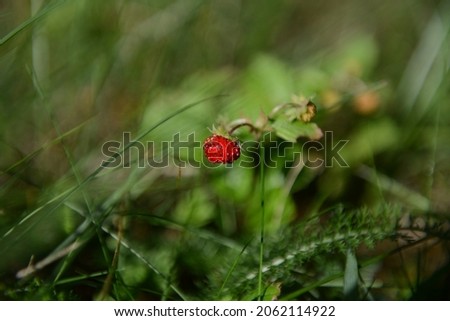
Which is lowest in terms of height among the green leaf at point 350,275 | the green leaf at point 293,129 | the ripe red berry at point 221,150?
the green leaf at point 350,275

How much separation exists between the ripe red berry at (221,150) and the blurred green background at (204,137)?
0.23 feet

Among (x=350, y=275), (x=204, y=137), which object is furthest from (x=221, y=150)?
(x=350, y=275)

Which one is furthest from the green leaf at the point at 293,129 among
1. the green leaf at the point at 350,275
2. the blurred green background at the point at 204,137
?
the green leaf at the point at 350,275

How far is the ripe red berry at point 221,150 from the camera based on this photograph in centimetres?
101

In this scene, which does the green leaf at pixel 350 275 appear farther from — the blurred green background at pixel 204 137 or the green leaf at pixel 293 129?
Answer: the green leaf at pixel 293 129

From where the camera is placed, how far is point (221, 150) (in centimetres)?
102

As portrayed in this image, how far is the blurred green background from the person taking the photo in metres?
0.96

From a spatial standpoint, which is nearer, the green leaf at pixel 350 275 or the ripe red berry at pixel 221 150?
the green leaf at pixel 350 275

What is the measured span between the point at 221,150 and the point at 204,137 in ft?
0.40

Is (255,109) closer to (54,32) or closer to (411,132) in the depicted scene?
(411,132)

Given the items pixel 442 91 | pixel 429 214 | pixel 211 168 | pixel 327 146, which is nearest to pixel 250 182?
pixel 211 168

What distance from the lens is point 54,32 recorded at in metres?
1.33

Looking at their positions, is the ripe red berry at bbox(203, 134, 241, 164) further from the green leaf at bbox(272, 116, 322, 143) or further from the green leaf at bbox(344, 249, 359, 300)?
the green leaf at bbox(344, 249, 359, 300)

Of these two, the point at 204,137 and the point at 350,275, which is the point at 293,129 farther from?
the point at 350,275
